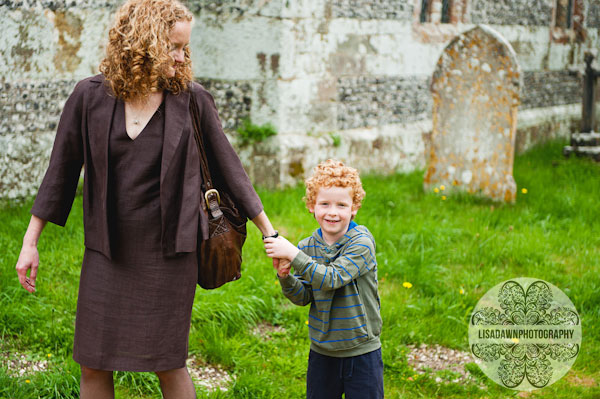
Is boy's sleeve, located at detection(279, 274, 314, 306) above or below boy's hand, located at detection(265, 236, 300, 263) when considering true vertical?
below

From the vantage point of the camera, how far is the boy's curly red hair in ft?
8.55

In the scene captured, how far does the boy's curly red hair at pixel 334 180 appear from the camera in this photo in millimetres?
2605

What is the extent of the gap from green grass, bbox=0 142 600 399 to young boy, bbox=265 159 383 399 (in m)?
0.85

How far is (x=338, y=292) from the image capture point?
2.63m

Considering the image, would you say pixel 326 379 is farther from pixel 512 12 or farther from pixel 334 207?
pixel 512 12

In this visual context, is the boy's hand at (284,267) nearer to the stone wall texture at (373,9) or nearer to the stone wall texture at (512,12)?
the stone wall texture at (373,9)

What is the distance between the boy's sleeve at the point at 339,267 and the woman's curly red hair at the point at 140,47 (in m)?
0.83

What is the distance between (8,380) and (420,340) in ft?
7.24

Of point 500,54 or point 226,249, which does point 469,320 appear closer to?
point 226,249

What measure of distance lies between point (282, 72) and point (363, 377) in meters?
4.96

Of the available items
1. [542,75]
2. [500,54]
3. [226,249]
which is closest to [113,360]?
[226,249]

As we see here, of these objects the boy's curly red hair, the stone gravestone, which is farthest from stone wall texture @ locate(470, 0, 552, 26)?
the boy's curly red hair
